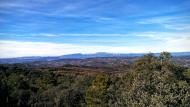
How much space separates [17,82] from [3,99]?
20.4 m

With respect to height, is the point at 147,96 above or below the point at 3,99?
above

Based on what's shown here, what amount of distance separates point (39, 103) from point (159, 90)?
3860 centimetres

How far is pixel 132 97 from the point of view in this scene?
90.2 ft

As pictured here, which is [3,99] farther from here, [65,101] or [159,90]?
[159,90]

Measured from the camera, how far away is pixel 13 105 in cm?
6681

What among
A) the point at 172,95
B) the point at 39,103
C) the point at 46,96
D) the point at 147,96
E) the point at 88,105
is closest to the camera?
the point at 147,96

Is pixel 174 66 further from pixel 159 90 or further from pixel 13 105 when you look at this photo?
pixel 13 105

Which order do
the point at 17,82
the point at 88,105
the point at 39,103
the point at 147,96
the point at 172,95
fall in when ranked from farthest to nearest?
the point at 17,82
the point at 39,103
the point at 88,105
the point at 172,95
the point at 147,96

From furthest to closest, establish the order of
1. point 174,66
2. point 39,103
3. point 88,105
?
point 39,103
point 88,105
point 174,66

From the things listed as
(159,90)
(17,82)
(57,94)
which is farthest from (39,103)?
(159,90)

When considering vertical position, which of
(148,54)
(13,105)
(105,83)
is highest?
(148,54)

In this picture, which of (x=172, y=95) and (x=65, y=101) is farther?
(x=65, y=101)

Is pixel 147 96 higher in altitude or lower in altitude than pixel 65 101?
higher

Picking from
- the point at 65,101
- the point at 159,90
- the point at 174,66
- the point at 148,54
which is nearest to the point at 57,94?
the point at 65,101
